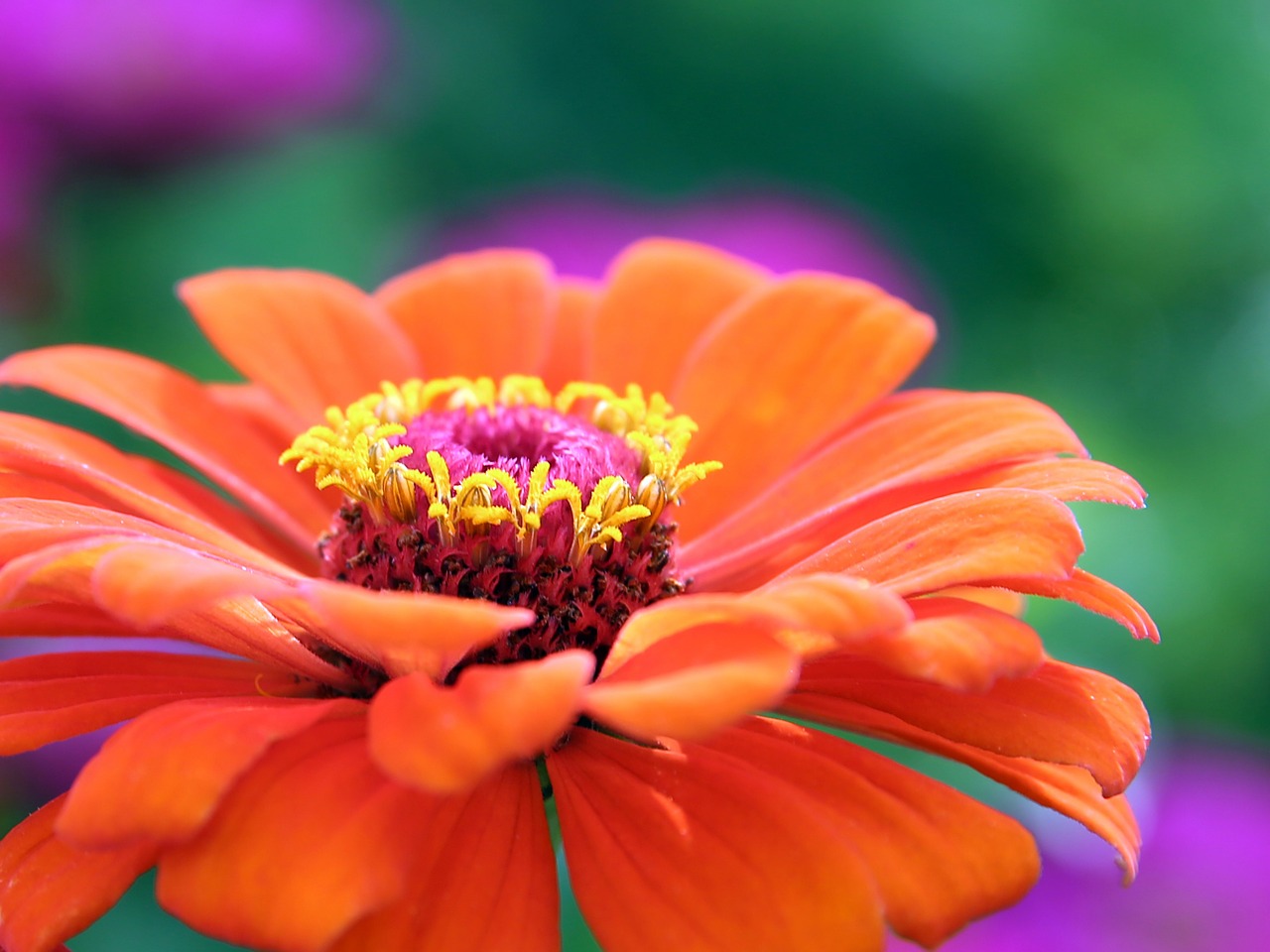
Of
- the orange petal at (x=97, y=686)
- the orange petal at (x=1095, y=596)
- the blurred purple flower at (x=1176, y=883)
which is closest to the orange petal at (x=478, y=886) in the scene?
the orange petal at (x=97, y=686)

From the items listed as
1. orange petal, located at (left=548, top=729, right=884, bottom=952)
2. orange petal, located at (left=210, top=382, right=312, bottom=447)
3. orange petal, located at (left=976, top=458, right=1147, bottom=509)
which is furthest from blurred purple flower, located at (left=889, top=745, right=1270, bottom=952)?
orange petal, located at (left=210, top=382, right=312, bottom=447)

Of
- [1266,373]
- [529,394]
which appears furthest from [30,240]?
[1266,373]

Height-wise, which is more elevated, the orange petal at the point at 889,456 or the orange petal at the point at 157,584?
the orange petal at the point at 889,456

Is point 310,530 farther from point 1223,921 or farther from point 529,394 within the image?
point 1223,921

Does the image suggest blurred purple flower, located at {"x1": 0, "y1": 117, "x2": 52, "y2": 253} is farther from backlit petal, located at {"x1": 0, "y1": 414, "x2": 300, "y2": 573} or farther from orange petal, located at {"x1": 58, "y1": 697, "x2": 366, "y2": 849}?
orange petal, located at {"x1": 58, "y1": 697, "x2": 366, "y2": 849}

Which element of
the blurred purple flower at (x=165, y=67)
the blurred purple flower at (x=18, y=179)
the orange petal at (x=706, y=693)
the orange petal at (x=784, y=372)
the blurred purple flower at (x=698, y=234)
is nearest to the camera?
the orange petal at (x=706, y=693)

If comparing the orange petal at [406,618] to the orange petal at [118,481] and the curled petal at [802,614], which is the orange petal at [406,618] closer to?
the curled petal at [802,614]

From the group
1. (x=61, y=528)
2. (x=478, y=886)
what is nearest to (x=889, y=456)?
(x=478, y=886)
